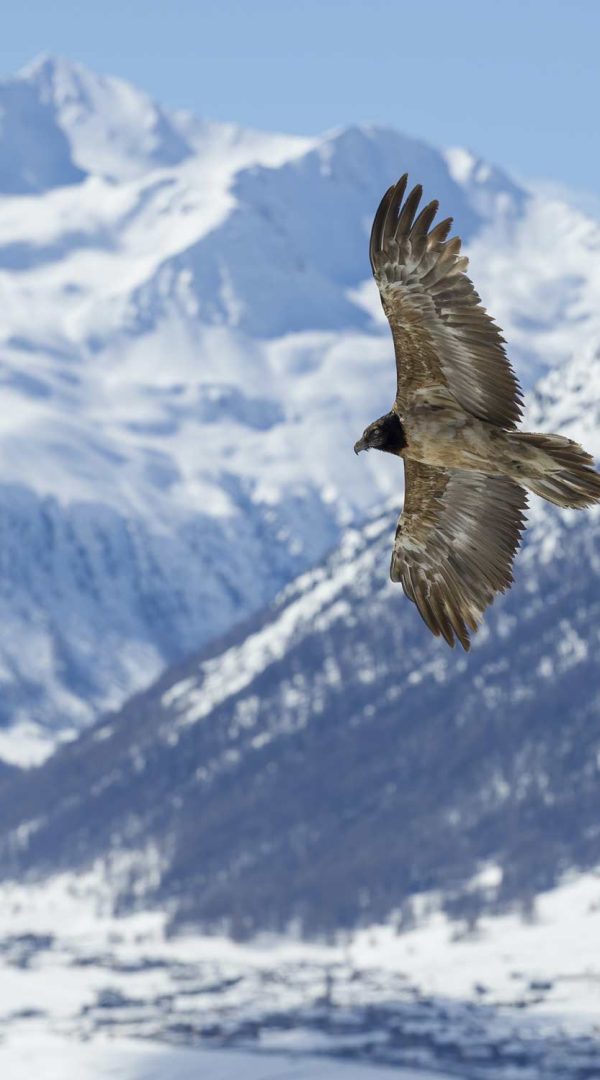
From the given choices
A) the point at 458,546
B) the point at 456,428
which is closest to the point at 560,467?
the point at 456,428

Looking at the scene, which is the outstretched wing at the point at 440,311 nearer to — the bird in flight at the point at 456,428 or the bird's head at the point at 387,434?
the bird in flight at the point at 456,428

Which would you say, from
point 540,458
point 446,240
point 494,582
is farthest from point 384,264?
point 494,582

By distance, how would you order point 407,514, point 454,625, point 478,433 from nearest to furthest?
1. point 478,433
2. point 454,625
3. point 407,514

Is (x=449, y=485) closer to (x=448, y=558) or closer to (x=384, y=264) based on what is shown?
(x=448, y=558)

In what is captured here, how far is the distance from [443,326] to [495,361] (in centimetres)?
88

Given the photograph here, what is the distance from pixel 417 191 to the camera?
90.1ft

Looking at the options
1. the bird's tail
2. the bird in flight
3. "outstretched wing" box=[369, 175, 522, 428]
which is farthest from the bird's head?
the bird's tail

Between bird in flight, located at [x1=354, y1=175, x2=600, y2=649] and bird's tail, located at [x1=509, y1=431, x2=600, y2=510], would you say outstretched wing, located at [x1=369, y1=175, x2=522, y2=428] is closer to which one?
bird in flight, located at [x1=354, y1=175, x2=600, y2=649]

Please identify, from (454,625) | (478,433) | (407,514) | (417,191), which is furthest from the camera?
(407,514)

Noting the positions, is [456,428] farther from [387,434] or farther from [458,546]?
[458,546]

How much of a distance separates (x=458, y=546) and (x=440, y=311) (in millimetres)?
4557

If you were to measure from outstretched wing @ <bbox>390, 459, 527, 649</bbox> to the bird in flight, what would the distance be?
2 cm

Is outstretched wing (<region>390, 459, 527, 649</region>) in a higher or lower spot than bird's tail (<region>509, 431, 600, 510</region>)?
higher

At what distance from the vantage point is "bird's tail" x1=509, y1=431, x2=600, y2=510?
28.3m
